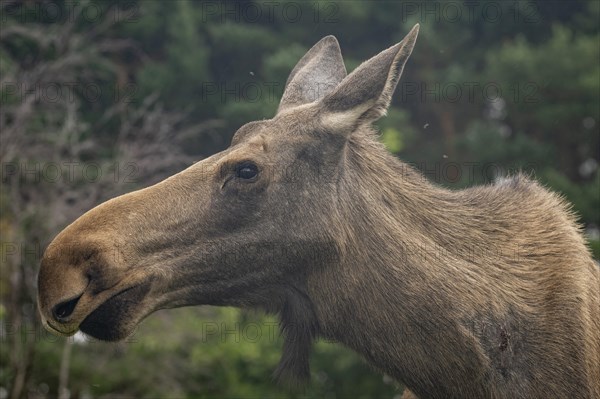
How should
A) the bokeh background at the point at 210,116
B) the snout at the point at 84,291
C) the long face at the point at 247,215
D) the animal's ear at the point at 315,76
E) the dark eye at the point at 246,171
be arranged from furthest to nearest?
the bokeh background at the point at 210,116, the animal's ear at the point at 315,76, the dark eye at the point at 246,171, the long face at the point at 247,215, the snout at the point at 84,291

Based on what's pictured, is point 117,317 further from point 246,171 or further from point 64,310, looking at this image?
point 246,171

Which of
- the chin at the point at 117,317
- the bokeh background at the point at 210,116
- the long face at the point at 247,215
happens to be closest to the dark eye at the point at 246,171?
the long face at the point at 247,215

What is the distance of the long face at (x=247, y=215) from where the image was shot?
405 centimetres

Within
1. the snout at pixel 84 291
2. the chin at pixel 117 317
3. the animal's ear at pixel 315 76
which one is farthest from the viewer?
the animal's ear at pixel 315 76

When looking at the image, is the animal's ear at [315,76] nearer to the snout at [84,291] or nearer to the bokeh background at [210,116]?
the snout at [84,291]

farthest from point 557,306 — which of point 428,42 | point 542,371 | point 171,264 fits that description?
point 428,42

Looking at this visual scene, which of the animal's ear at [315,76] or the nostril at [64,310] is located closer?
the nostril at [64,310]

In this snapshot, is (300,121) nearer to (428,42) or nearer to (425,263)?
(425,263)

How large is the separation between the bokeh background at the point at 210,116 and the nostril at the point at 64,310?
9.47 m

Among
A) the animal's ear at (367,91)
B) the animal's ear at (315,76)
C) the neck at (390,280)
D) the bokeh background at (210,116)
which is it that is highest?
the animal's ear at (367,91)

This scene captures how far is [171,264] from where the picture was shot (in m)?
4.16

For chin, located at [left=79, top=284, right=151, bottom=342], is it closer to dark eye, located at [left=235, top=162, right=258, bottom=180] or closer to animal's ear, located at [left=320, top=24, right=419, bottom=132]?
dark eye, located at [left=235, top=162, right=258, bottom=180]

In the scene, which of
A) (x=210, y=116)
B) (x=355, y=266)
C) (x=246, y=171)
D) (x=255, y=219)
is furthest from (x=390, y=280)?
(x=210, y=116)

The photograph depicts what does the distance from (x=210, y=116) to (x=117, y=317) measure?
1564cm
